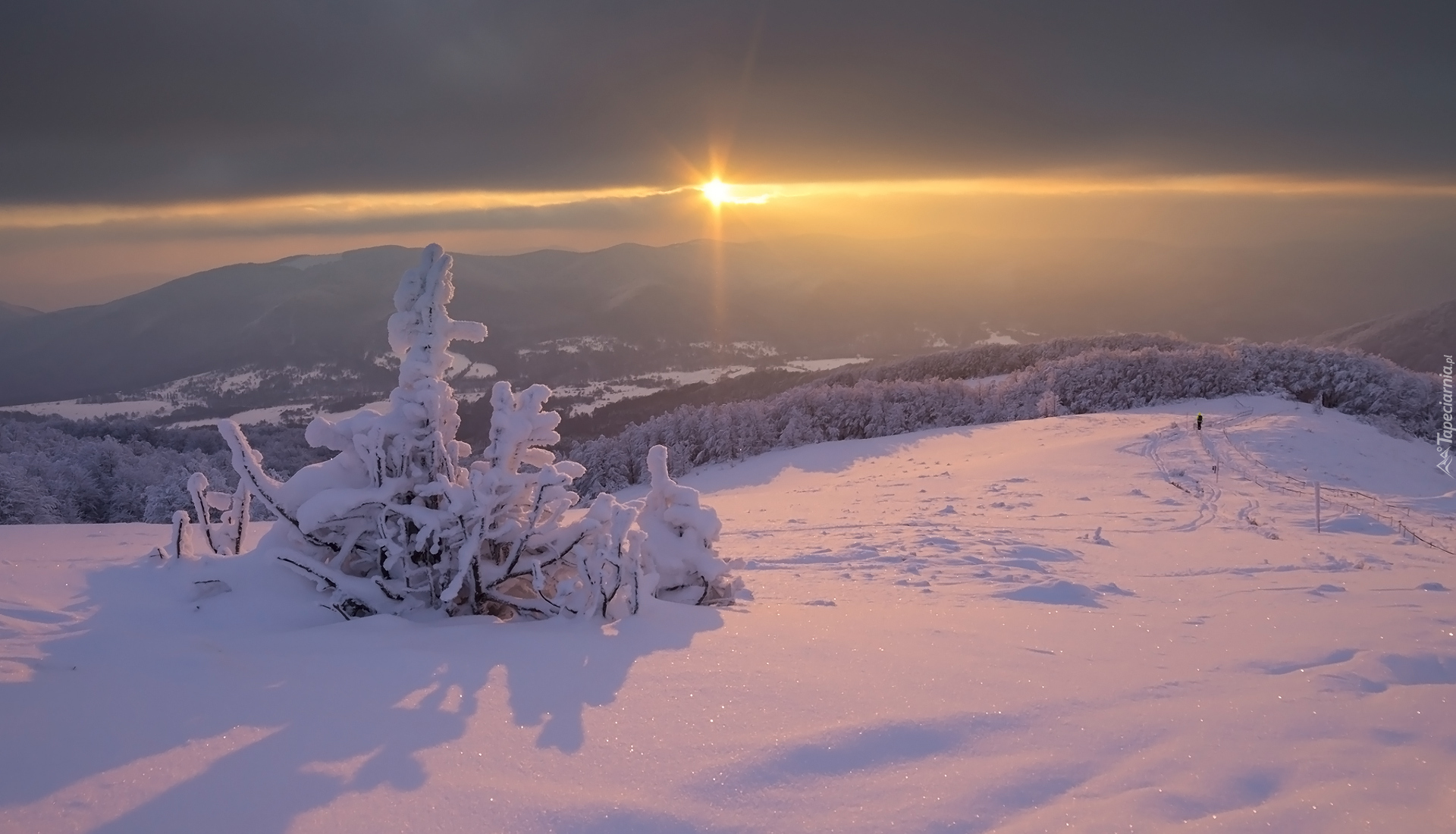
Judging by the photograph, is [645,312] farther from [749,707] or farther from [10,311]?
[749,707]

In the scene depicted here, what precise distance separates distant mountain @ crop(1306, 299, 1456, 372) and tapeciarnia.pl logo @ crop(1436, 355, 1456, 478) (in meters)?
40.7

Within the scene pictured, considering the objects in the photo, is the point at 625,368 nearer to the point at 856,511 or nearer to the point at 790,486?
the point at 790,486

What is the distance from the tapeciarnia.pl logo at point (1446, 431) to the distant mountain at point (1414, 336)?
134 ft

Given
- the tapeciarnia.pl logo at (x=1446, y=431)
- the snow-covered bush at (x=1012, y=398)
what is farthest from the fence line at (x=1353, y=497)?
the snow-covered bush at (x=1012, y=398)

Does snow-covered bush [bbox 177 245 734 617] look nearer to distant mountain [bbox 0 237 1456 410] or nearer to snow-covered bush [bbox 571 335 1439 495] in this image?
snow-covered bush [bbox 571 335 1439 495]

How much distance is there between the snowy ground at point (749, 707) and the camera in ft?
10.5

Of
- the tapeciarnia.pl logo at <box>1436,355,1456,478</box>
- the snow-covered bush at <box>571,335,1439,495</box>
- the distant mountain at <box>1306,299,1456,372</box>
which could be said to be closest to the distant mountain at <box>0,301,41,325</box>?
the snow-covered bush at <box>571,335,1439,495</box>

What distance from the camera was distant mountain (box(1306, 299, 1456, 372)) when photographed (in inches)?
2623

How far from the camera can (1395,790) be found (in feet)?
11.1

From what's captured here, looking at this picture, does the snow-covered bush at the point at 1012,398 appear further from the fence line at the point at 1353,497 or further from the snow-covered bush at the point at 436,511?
the snow-covered bush at the point at 436,511

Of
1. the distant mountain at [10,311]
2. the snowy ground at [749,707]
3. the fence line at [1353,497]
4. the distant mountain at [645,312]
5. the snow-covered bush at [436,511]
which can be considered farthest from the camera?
the distant mountain at [645,312]

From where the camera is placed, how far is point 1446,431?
25.0 meters

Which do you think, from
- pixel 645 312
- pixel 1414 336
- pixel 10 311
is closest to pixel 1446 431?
pixel 10 311

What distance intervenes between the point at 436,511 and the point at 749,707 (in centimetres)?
379
